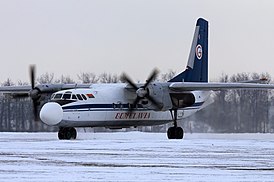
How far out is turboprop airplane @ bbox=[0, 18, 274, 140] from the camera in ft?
106

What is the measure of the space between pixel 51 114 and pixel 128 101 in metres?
5.63

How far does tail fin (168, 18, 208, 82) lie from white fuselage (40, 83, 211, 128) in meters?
1.01

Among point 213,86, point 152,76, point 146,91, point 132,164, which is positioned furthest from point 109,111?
point 132,164

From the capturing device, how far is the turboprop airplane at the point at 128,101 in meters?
32.2

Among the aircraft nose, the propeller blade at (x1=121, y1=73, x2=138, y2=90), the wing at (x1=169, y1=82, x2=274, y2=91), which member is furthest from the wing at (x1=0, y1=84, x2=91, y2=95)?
the wing at (x1=169, y1=82, x2=274, y2=91)

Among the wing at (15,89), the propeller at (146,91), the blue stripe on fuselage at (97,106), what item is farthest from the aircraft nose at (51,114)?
the wing at (15,89)

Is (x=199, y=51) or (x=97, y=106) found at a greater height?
(x=199, y=51)

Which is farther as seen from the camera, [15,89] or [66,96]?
[15,89]

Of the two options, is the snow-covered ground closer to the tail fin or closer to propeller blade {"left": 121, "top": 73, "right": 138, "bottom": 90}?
propeller blade {"left": 121, "top": 73, "right": 138, "bottom": 90}

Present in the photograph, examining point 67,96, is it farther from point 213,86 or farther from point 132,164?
point 132,164

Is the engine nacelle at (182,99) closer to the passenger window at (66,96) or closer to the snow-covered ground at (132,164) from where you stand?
the passenger window at (66,96)

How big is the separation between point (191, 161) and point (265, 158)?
8.37ft

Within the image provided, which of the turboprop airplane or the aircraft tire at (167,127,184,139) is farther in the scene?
the aircraft tire at (167,127,184,139)

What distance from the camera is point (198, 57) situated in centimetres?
3912
